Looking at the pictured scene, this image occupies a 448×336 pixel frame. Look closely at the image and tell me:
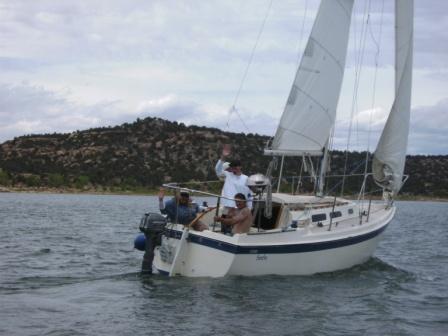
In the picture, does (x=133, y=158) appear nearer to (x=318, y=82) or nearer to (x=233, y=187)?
(x=318, y=82)

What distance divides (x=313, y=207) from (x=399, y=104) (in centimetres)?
464

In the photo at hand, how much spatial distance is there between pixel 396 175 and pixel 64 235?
1424cm

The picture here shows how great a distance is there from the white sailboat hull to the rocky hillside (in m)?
64.6

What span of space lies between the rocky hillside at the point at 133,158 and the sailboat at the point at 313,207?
2396 inches

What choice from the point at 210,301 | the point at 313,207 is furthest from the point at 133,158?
the point at 210,301

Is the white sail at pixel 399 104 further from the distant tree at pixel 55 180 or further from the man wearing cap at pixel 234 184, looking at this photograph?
the distant tree at pixel 55 180

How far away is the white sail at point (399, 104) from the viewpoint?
66.3 ft

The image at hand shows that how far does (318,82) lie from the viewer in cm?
1855

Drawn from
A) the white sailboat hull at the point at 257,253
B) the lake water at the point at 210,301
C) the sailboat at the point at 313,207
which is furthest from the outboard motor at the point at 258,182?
the lake water at the point at 210,301

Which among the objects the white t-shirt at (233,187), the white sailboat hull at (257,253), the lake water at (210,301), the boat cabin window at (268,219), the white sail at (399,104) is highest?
the white sail at (399,104)

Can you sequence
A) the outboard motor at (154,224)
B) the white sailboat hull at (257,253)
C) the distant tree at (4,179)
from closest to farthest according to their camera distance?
the white sailboat hull at (257,253) < the outboard motor at (154,224) < the distant tree at (4,179)

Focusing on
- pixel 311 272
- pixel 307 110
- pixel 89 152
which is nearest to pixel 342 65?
pixel 307 110

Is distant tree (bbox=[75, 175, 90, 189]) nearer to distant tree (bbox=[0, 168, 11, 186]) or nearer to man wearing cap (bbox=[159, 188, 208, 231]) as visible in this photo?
distant tree (bbox=[0, 168, 11, 186])

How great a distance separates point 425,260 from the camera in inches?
930
